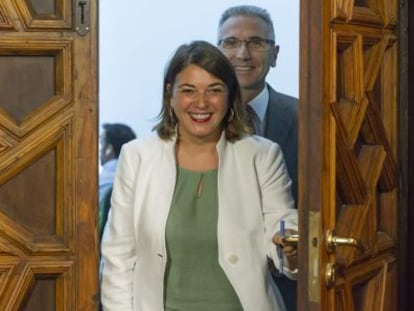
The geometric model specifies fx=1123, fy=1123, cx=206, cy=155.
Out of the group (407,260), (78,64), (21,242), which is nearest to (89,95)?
(78,64)

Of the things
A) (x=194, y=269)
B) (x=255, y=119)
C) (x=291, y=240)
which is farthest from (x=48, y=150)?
(x=255, y=119)

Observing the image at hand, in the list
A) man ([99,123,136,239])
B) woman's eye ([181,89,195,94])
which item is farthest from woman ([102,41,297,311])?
man ([99,123,136,239])

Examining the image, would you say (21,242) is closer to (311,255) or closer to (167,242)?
(167,242)

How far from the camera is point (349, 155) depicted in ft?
9.02

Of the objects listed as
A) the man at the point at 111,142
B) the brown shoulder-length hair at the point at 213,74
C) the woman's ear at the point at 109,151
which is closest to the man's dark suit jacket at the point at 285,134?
the brown shoulder-length hair at the point at 213,74

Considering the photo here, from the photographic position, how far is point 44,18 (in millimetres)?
2820

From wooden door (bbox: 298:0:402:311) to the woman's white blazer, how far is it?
8.2 inches

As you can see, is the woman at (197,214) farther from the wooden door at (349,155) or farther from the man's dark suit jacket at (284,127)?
the man's dark suit jacket at (284,127)

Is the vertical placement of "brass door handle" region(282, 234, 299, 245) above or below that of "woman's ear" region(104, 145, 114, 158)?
below

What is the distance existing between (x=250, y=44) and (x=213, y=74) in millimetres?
580

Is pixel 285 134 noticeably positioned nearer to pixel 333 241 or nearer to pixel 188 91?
pixel 188 91

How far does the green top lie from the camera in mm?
2947

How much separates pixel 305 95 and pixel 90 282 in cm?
76

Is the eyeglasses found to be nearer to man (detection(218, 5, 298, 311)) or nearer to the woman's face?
man (detection(218, 5, 298, 311))
